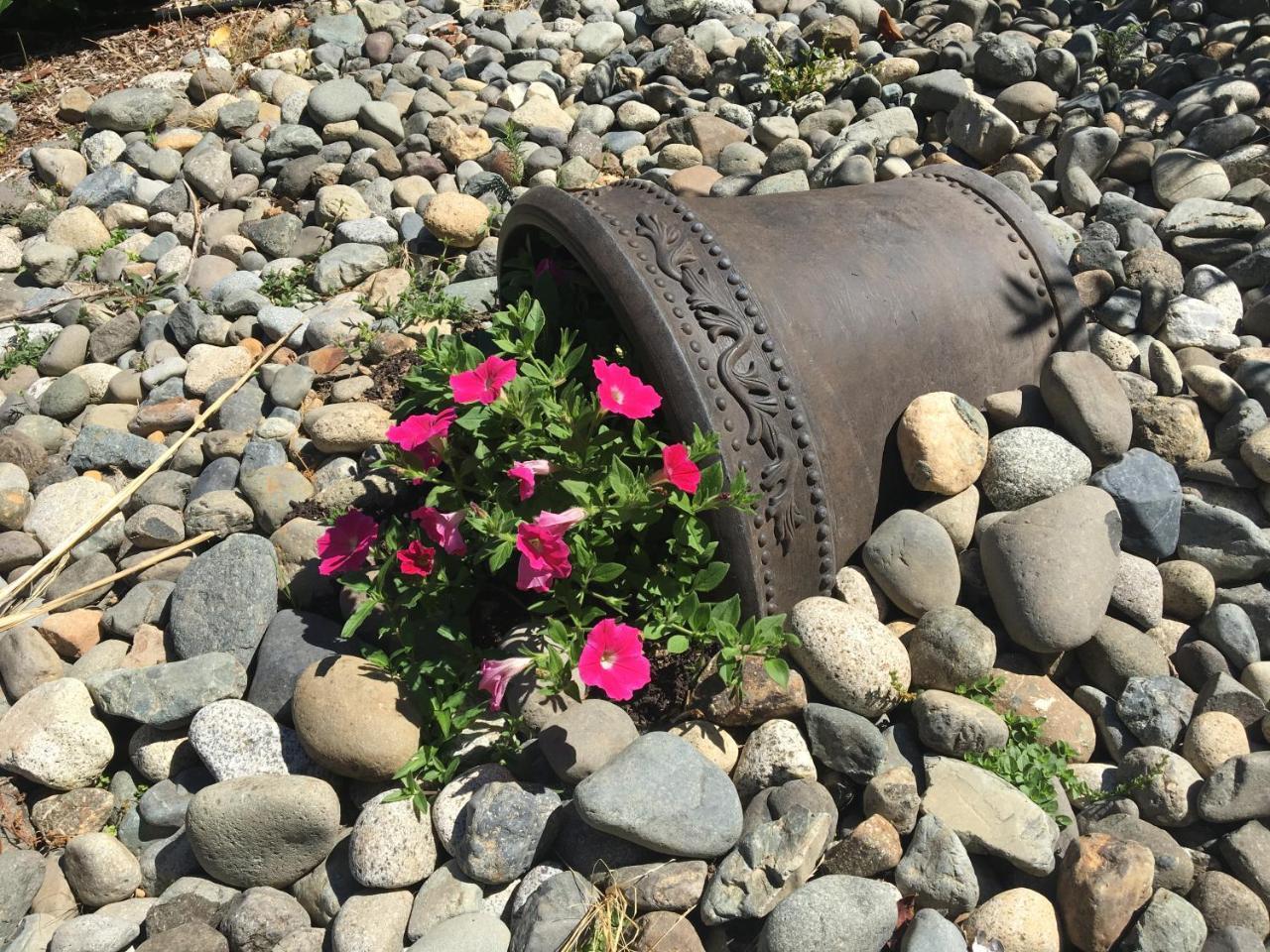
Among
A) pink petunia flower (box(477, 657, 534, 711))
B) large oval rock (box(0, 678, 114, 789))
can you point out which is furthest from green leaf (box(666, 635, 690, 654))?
large oval rock (box(0, 678, 114, 789))

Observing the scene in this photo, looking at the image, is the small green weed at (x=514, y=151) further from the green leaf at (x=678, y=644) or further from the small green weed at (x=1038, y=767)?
the small green weed at (x=1038, y=767)

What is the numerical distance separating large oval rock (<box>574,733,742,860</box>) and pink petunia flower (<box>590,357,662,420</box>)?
30.0 inches

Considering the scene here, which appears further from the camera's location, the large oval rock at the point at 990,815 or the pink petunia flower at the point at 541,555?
the pink petunia flower at the point at 541,555

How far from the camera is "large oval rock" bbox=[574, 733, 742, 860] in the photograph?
212cm

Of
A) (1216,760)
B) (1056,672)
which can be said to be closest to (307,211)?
(1056,672)

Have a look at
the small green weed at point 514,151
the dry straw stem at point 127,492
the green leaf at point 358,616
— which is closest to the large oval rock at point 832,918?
the green leaf at point 358,616

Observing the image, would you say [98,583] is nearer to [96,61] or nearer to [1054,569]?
[1054,569]

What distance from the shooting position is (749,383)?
2475mm

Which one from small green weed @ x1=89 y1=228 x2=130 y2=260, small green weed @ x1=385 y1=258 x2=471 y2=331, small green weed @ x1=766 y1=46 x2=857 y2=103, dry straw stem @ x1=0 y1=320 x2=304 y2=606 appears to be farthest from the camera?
small green weed @ x1=766 y1=46 x2=857 y2=103

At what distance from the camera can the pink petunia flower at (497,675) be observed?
→ 7.57ft

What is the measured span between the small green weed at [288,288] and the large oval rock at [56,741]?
1.91m

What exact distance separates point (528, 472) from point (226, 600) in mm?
1011

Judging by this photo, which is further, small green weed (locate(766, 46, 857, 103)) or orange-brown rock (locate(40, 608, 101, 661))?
small green weed (locate(766, 46, 857, 103))

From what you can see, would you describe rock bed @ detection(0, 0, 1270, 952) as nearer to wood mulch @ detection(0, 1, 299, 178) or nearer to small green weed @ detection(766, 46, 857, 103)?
small green weed @ detection(766, 46, 857, 103)
